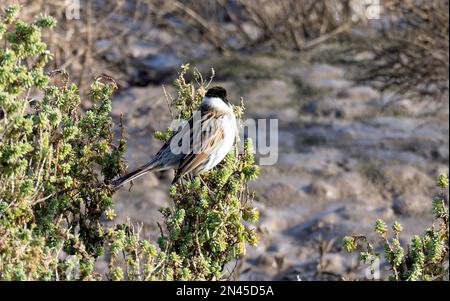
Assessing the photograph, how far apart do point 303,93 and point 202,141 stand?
5093 mm

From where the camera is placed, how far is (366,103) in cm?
1016

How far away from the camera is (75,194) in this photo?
4.85 meters

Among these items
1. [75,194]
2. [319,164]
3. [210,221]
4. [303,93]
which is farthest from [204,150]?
[303,93]

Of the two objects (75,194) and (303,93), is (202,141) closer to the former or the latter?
(75,194)

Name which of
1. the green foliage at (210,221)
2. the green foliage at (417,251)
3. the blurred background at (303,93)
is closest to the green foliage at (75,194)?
the green foliage at (210,221)

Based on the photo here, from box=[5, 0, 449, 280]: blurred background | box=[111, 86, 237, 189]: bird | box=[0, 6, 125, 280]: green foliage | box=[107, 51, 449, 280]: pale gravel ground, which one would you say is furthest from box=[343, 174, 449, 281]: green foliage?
box=[107, 51, 449, 280]: pale gravel ground

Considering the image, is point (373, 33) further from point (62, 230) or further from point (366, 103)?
point (62, 230)

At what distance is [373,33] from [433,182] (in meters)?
2.73

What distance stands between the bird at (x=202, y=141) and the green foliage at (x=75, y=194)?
61 millimetres

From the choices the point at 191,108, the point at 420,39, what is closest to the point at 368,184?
the point at 420,39

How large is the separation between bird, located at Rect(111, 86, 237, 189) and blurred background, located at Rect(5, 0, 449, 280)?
1.87m

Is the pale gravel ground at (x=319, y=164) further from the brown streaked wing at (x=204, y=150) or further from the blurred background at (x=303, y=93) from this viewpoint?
the brown streaked wing at (x=204, y=150)

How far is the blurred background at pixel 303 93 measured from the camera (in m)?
8.28

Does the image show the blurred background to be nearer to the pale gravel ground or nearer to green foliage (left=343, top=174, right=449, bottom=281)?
the pale gravel ground
